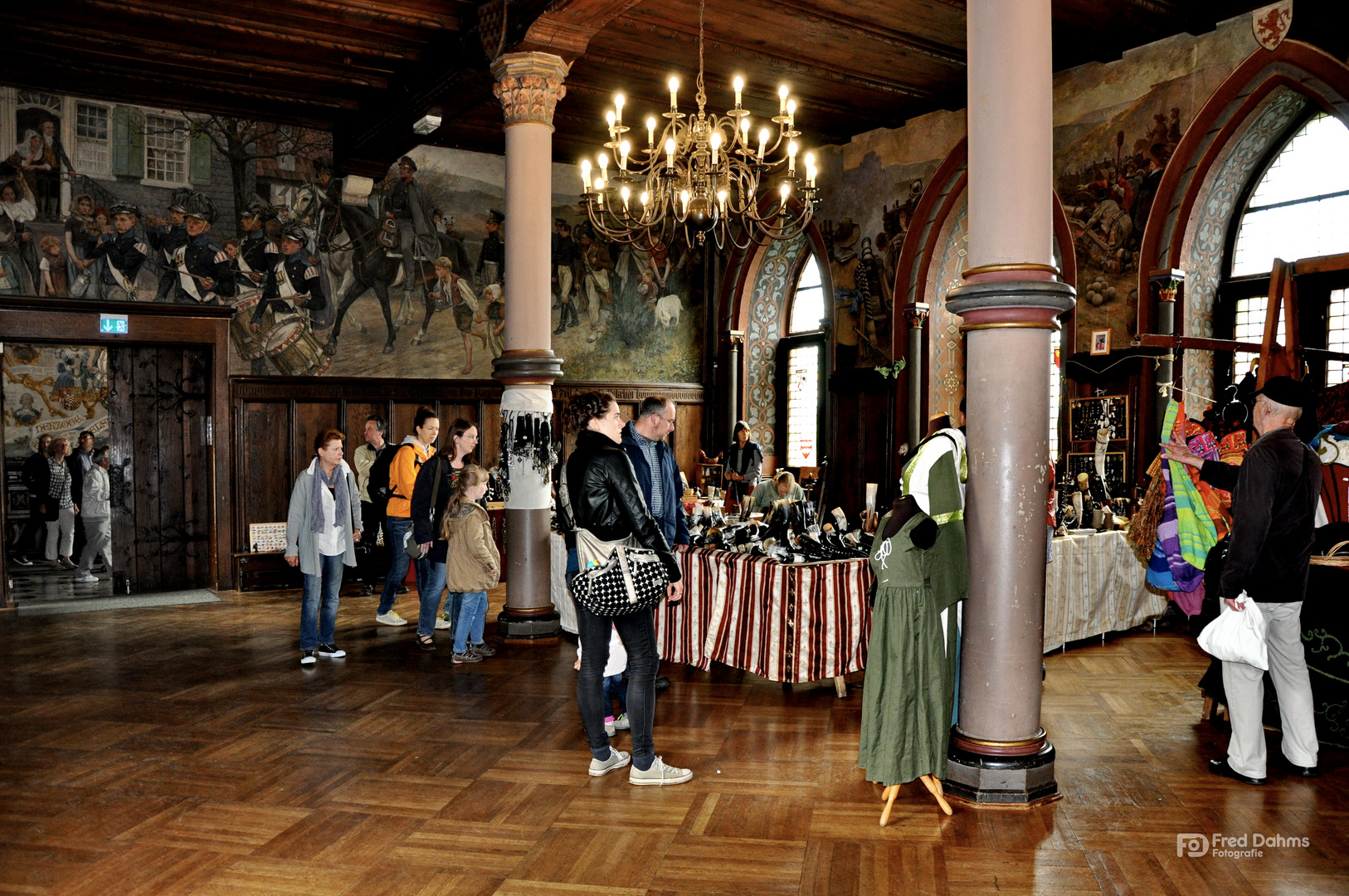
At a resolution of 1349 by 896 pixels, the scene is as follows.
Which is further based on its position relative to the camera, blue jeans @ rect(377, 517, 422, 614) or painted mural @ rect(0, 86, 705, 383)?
painted mural @ rect(0, 86, 705, 383)

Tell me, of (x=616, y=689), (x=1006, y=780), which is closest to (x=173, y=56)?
(x=616, y=689)

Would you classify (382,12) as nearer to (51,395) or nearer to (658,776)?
(658,776)

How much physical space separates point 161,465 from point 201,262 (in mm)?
2076

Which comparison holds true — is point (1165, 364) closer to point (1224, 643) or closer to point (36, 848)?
point (1224, 643)

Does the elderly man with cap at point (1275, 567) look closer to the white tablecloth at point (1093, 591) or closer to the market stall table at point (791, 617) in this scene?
the market stall table at point (791, 617)

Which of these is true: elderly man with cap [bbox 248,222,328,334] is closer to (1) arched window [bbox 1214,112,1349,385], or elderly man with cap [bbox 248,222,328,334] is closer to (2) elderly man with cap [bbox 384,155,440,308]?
(2) elderly man with cap [bbox 384,155,440,308]

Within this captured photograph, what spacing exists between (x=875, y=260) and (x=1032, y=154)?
6.84 m

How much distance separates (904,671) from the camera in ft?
12.1

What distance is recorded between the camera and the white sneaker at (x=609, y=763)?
405cm

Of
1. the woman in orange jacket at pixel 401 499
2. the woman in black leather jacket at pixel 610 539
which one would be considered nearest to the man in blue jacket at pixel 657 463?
the woman in black leather jacket at pixel 610 539

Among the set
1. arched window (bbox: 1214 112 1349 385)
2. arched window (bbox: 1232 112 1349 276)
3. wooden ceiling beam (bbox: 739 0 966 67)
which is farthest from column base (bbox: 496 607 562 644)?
arched window (bbox: 1232 112 1349 276)

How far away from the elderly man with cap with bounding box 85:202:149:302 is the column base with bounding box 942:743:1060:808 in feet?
28.7

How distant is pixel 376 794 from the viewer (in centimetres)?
386

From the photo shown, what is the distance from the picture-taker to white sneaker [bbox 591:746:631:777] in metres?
4.05
